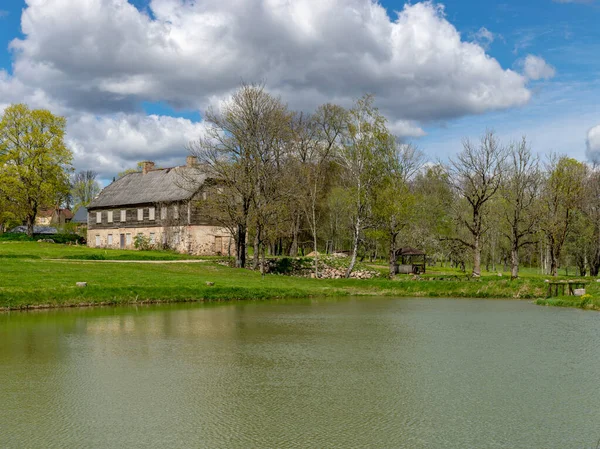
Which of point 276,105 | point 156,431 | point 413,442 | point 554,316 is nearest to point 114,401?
point 156,431

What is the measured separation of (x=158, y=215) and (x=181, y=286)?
2938 centimetres

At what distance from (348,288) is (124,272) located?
44.4 feet

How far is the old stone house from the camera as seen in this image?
54.4 m

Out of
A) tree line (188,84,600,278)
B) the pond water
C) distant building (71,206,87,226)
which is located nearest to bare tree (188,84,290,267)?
tree line (188,84,600,278)

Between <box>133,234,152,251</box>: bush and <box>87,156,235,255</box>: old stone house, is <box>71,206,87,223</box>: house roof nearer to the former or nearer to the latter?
<box>87,156,235,255</box>: old stone house

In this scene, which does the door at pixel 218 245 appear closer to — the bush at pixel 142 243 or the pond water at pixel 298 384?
the bush at pixel 142 243

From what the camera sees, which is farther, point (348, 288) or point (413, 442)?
point (348, 288)

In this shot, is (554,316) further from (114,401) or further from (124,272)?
(124,272)

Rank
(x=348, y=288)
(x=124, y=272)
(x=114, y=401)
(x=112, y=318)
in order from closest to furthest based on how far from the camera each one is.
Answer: (x=114, y=401), (x=112, y=318), (x=124, y=272), (x=348, y=288)

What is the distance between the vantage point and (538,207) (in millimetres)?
48406

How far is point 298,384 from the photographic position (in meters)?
11.1

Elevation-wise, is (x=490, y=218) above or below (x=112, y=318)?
above

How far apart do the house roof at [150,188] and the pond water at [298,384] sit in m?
35.9

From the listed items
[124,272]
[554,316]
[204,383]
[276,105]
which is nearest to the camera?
[204,383]
